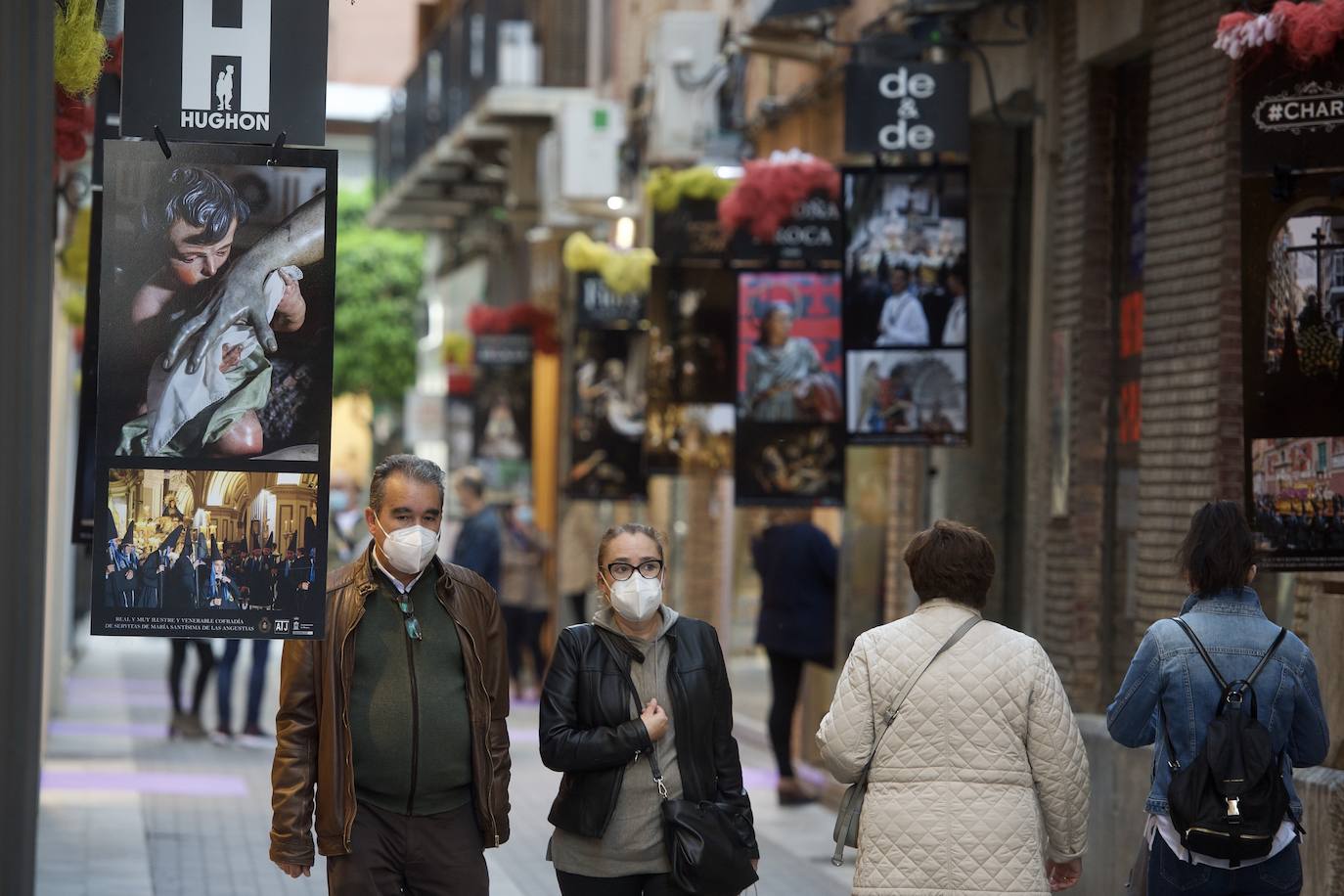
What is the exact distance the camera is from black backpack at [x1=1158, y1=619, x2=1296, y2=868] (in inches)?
269

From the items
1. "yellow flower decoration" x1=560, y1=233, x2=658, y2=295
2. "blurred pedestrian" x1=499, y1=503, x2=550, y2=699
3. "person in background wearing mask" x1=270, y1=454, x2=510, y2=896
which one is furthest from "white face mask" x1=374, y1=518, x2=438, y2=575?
"blurred pedestrian" x1=499, y1=503, x2=550, y2=699

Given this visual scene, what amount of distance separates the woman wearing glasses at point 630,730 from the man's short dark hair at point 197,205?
4.81ft

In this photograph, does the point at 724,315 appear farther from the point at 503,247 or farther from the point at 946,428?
the point at 503,247

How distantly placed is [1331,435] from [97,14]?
4.50 m

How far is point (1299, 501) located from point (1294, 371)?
1.53 feet

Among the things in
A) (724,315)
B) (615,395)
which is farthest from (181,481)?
(615,395)

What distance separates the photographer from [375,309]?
6525 cm

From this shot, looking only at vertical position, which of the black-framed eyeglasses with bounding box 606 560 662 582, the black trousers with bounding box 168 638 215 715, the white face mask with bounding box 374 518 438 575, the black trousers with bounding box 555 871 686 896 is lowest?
the black trousers with bounding box 168 638 215 715

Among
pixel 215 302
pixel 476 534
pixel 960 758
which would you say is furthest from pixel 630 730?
pixel 476 534

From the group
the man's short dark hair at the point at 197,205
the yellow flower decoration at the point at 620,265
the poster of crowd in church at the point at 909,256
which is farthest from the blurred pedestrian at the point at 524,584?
the man's short dark hair at the point at 197,205

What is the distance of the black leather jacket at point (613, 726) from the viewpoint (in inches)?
271

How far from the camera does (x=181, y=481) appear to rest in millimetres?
6629

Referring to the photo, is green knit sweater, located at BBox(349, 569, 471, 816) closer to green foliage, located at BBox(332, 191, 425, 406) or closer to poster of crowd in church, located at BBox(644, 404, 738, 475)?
poster of crowd in church, located at BBox(644, 404, 738, 475)

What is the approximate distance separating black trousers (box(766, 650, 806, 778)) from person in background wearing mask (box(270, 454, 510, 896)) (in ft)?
27.4
